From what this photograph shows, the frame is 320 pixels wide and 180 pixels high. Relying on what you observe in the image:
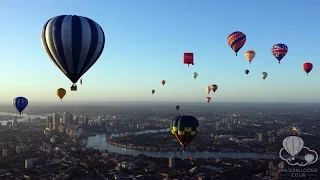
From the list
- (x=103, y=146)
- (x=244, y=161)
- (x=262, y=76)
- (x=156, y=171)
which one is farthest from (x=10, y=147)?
(x=262, y=76)

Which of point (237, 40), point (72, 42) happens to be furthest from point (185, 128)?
point (237, 40)

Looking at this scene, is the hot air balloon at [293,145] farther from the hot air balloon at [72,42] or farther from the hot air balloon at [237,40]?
the hot air balloon at [72,42]

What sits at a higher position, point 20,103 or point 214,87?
point 214,87

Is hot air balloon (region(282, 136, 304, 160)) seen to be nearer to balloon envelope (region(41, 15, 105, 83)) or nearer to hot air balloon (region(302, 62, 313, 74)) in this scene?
hot air balloon (region(302, 62, 313, 74))

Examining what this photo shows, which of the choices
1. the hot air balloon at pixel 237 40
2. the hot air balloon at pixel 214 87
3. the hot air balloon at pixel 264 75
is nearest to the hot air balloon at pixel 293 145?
the hot air balloon at pixel 237 40

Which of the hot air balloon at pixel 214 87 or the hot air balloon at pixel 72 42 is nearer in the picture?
the hot air balloon at pixel 72 42

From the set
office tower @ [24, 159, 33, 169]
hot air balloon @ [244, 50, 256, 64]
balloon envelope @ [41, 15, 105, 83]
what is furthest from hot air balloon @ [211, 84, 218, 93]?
Result: balloon envelope @ [41, 15, 105, 83]

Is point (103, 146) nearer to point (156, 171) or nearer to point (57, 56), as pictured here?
point (156, 171)

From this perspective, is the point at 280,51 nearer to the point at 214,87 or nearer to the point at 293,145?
the point at 293,145
